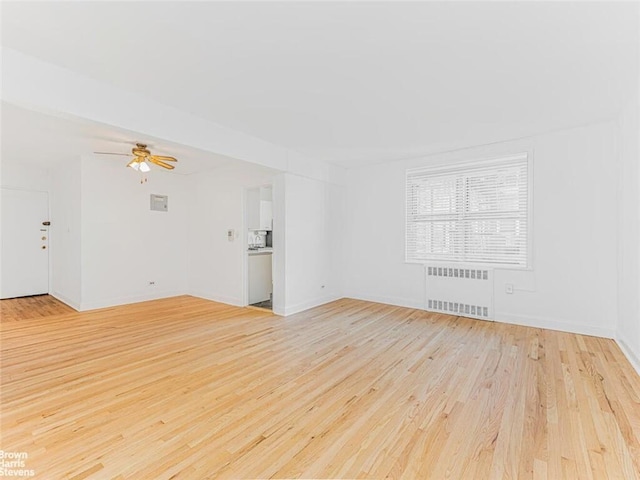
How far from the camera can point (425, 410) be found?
2.15 m

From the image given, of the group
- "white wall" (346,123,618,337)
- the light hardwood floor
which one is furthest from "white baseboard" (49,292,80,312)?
"white wall" (346,123,618,337)

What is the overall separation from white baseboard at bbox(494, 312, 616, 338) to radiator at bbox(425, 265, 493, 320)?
0.69 feet

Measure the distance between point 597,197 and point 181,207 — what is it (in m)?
6.80

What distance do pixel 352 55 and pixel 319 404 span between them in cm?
260

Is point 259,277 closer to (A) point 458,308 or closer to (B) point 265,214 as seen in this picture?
(B) point 265,214

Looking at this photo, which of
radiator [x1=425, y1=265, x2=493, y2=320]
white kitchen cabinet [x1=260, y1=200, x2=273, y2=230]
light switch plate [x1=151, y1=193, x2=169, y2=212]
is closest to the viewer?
radiator [x1=425, y1=265, x2=493, y2=320]

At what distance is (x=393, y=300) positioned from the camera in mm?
5340

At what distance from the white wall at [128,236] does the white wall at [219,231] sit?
27 centimetres

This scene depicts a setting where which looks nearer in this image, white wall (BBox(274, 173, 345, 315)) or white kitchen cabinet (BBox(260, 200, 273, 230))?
white wall (BBox(274, 173, 345, 315))

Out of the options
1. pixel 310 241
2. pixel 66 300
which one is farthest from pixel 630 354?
pixel 66 300

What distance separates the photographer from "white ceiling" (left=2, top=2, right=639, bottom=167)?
6.02 feet

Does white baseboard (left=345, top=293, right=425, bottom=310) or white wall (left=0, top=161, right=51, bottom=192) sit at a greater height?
white wall (left=0, top=161, right=51, bottom=192)

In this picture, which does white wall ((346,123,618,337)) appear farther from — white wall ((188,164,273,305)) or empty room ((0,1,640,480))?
white wall ((188,164,273,305))

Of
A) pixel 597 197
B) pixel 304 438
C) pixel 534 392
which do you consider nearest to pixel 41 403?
pixel 304 438
